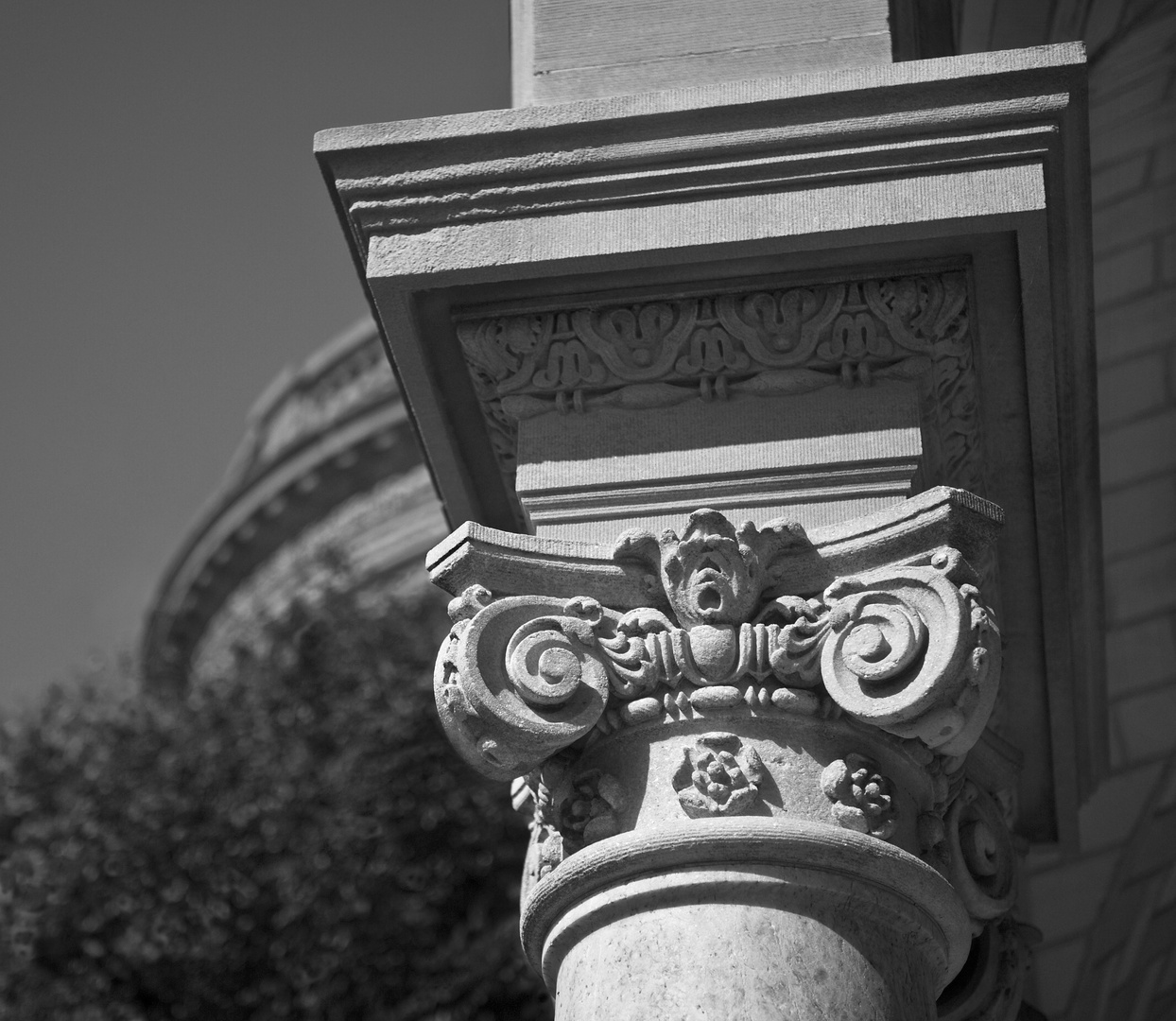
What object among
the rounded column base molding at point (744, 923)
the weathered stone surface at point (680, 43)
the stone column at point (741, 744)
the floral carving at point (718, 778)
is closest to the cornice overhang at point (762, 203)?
the weathered stone surface at point (680, 43)

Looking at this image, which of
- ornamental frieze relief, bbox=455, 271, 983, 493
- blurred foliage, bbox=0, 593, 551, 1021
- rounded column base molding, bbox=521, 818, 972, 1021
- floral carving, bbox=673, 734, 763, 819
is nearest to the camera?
rounded column base molding, bbox=521, 818, 972, 1021

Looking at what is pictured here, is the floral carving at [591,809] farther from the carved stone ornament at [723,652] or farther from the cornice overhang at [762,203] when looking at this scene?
the cornice overhang at [762,203]

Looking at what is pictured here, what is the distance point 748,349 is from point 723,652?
78cm

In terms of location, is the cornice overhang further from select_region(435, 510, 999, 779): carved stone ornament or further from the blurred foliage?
the blurred foliage

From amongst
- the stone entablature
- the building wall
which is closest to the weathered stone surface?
the building wall

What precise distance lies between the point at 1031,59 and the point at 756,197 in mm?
608

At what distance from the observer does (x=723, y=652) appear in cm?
313

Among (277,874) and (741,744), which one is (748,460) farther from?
(277,874)

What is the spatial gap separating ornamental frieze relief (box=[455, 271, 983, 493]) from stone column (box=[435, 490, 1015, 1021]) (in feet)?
1.41

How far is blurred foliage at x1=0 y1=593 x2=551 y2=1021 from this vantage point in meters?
9.61

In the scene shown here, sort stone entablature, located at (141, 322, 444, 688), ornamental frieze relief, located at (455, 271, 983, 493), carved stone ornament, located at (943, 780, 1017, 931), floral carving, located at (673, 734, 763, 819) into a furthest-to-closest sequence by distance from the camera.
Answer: stone entablature, located at (141, 322, 444, 688) < ornamental frieze relief, located at (455, 271, 983, 493) < carved stone ornament, located at (943, 780, 1017, 931) < floral carving, located at (673, 734, 763, 819)

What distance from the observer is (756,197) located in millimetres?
3514

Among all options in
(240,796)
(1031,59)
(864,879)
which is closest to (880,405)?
(1031,59)

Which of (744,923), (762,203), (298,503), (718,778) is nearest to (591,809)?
(718,778)
